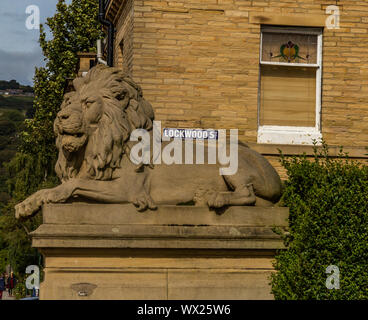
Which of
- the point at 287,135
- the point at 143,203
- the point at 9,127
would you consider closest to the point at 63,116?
the point at 143,203

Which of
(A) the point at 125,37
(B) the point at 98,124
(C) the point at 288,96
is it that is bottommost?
(B) the point at 98,124

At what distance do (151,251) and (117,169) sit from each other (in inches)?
35.2

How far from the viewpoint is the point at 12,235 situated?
3719cm

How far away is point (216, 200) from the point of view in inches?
295

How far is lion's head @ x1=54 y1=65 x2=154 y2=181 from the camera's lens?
7457mm

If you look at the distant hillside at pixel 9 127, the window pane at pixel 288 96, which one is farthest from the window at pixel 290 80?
the distant hillside at pixel 9 127

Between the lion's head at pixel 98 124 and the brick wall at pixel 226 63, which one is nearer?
the lion's head at pixel 98 124

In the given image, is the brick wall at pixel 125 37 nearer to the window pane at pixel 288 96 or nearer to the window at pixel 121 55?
the window at pixel 121 55

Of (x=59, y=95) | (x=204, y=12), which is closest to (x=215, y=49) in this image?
(x=204, y=12)

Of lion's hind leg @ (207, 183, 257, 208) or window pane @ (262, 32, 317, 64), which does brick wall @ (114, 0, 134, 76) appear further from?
lion's hind leg @ (207, 183, 257, 208)

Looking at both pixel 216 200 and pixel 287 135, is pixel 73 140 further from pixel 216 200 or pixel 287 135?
pixel 287 135

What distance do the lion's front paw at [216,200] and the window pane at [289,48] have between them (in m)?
8.00

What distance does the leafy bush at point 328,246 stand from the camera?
7.36 metres

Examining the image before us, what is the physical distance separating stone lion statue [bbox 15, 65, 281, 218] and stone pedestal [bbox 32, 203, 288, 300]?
0.17 meters
